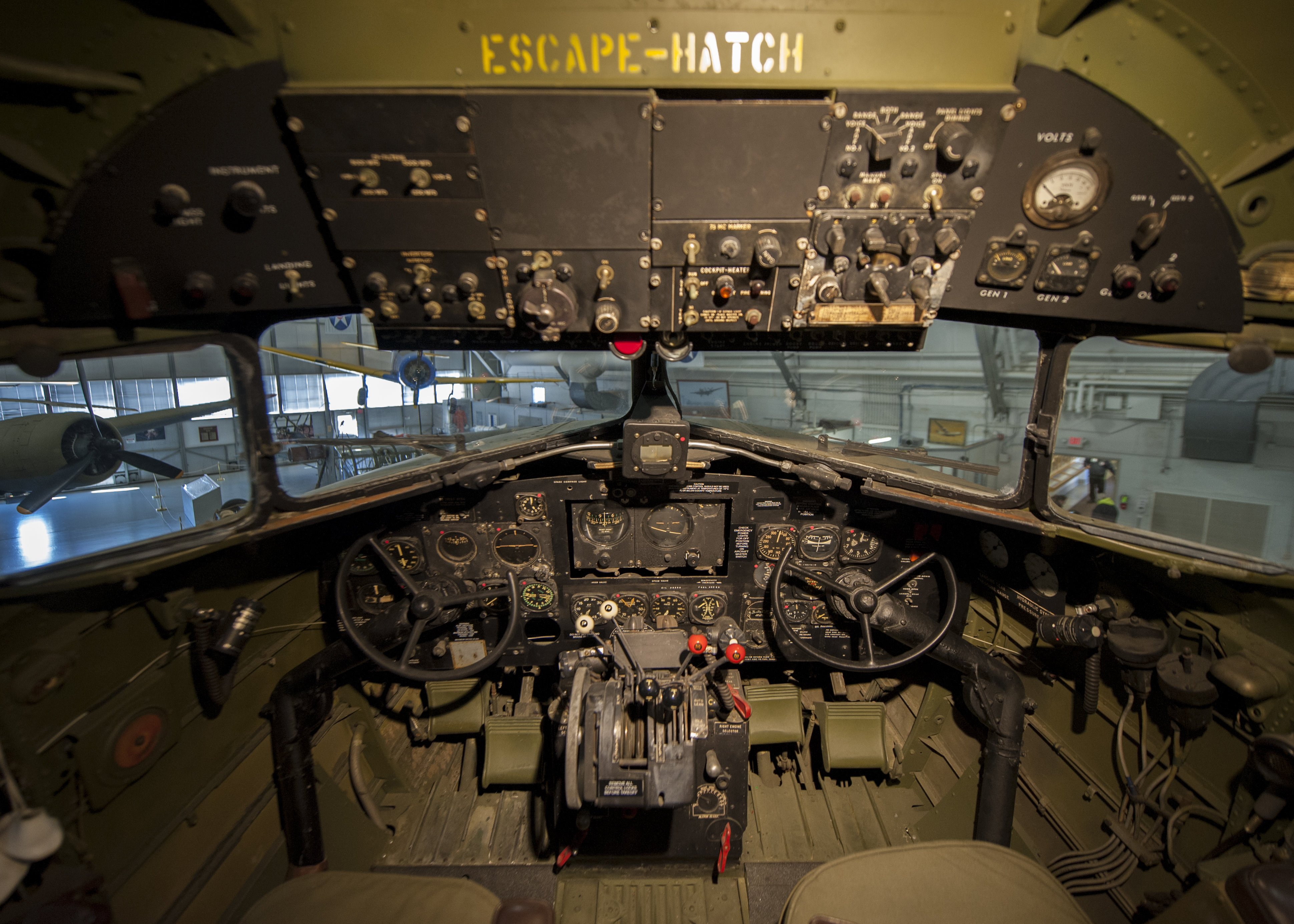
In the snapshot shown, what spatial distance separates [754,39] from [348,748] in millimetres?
4103

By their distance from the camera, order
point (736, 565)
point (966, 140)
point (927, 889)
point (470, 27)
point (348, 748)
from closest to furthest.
Result: point (470, 27) → point (966, 140) → point (927, 889) → point (736, 565) → point (348, 748)

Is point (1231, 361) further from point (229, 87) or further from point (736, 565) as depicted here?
point (229, 87)

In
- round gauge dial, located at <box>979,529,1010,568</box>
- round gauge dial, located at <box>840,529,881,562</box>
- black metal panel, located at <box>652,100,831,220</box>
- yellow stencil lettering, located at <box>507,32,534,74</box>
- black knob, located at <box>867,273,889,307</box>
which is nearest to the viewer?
yellow stencil lettering, located at <box>507,32,534,74</box>

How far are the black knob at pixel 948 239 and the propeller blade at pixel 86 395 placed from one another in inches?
125

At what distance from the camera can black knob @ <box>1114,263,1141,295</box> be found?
6.50 ft

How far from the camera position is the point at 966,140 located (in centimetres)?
177

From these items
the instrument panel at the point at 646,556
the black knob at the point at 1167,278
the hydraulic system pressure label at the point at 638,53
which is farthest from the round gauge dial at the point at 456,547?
the black knob at the point at 1167,278

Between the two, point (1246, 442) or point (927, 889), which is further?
point (1246, 442)

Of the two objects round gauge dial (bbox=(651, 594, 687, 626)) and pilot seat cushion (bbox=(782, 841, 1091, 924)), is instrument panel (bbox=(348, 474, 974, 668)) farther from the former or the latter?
pilot seat cushion (bbox=(782, 841, 1091, 924))

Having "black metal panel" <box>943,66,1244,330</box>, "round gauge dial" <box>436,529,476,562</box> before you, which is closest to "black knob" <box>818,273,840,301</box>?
"black metal panel" <box>943,66,1244,330</box>

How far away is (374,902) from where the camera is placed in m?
2.20

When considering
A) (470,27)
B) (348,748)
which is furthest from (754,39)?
(348,748)

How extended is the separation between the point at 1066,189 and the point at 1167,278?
1.64ft

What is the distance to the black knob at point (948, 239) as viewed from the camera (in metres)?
1.98
